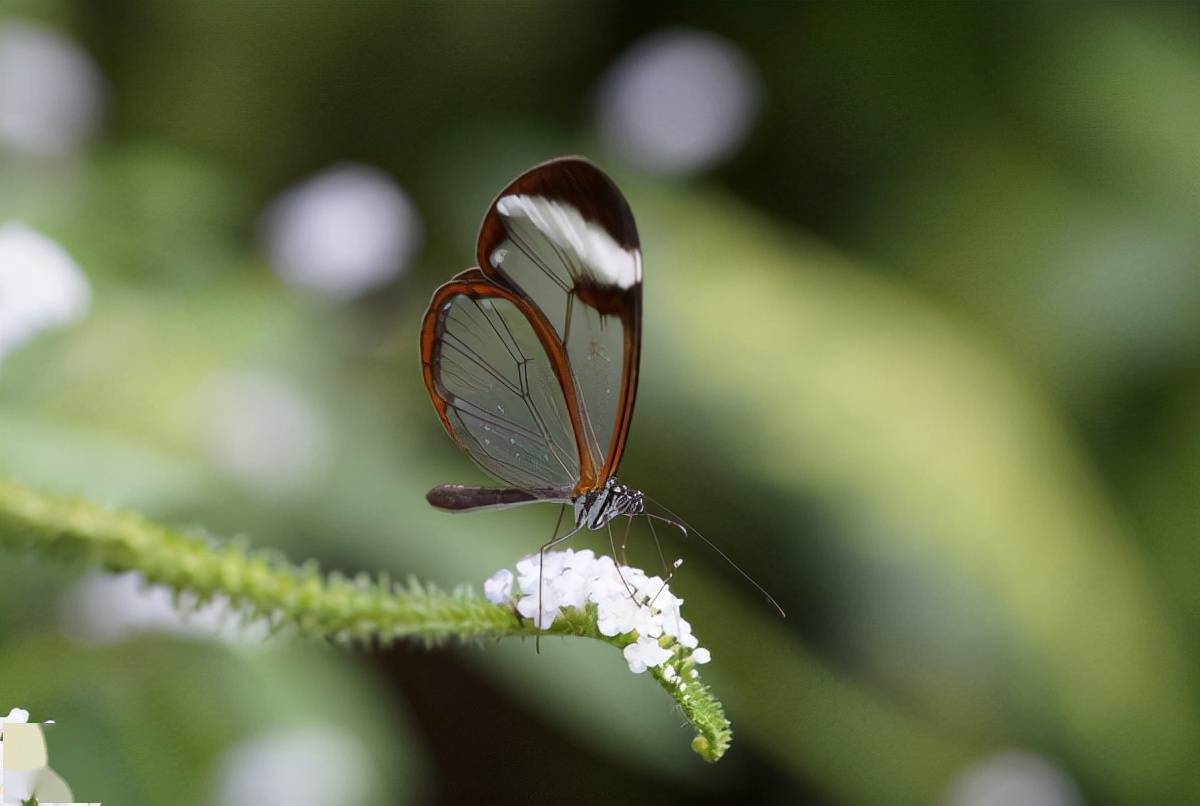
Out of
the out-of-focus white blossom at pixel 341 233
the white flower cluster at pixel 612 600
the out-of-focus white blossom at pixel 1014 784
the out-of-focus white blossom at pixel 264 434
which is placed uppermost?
the out-of-focus white blossom at pixel 341 233

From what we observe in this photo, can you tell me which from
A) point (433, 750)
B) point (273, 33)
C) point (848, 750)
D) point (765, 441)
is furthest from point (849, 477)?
point (273, 33)

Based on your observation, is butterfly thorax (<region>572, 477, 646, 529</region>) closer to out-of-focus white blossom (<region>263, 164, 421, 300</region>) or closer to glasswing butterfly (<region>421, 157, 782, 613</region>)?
glasswing butterfly (<region>421, 157, 782, 613</region>)

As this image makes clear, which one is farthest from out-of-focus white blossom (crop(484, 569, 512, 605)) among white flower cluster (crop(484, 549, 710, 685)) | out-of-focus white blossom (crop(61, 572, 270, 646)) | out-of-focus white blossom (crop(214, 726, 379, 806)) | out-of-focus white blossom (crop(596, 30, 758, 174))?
out-of-focus white blossom (crop(596, 30, 758, 174))

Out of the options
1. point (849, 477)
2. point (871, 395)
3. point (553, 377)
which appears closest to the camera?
point (553, 377)

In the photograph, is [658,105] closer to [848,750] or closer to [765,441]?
[765,441]

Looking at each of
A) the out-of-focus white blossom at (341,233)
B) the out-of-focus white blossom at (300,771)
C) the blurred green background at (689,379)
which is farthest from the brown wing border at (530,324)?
the out-of-focus white blossom at (341,233)

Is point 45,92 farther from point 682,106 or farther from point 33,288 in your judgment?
point 682,106

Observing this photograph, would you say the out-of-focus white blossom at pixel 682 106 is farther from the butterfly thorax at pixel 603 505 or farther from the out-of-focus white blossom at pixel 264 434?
the butterfly thorax at pixel 603 505
